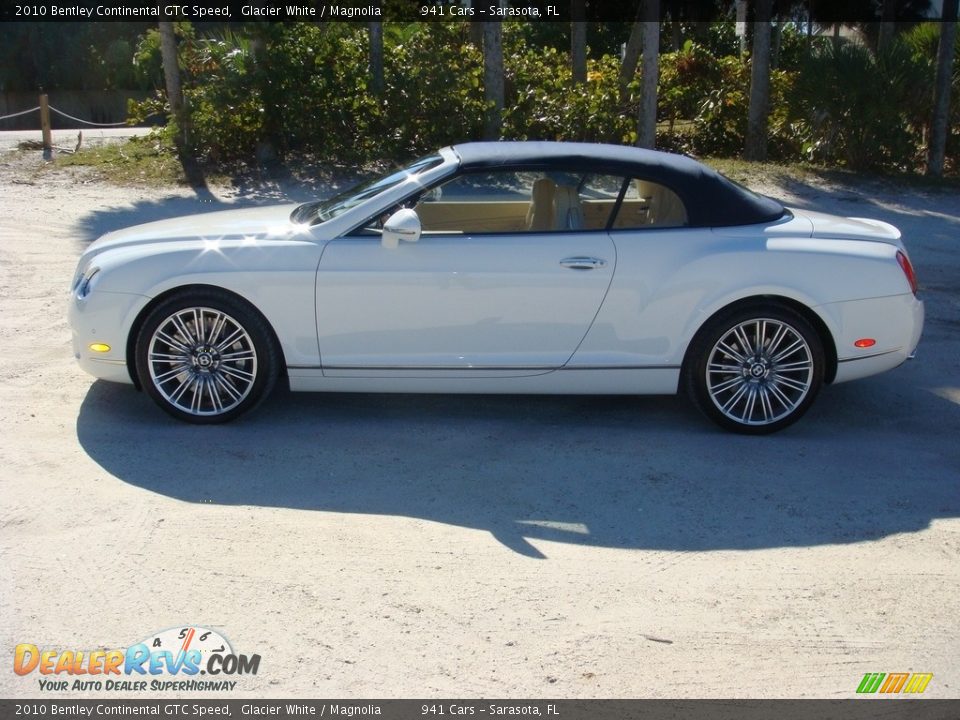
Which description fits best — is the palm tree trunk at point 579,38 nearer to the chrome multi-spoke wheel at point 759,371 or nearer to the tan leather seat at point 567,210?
the tan leather seat at point 567,210

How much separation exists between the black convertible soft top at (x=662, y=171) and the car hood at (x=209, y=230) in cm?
114

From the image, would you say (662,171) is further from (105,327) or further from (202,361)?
(105,327)

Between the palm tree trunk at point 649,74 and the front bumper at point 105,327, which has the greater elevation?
the palm tree trunk at point 649,74

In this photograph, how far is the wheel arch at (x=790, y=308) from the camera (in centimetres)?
574

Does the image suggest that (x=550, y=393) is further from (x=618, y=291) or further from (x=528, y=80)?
(x=528, y=80)

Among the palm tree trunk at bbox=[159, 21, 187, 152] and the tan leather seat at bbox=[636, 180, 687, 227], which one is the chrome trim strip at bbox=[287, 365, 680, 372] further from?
the palm tree trunk at bbox=[159, 21, 187, 152]

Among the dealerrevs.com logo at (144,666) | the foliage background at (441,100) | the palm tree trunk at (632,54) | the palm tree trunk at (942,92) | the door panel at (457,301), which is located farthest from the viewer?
the palm tree trunk at (632,54)

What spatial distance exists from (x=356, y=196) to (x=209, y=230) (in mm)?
864

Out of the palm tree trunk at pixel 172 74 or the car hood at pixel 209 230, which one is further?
the palm tree trunk at pixel 172 74

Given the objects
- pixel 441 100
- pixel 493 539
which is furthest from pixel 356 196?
pixel 441 100

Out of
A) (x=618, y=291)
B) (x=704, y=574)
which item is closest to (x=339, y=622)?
(x=704, y=574)

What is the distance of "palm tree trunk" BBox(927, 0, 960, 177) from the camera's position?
49.3 ft

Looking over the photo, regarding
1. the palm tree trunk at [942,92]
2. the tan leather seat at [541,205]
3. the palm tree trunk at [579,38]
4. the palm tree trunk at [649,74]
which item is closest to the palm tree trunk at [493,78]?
the palm tree trunk at [649,74]
